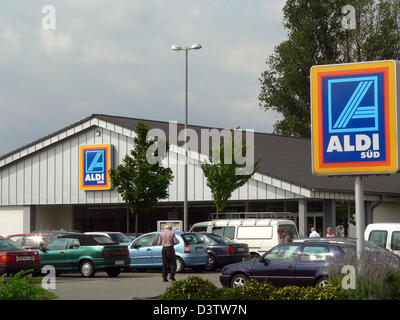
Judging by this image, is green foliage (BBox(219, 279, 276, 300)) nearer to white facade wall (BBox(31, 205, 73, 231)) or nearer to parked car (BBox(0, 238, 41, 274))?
parked car (BBox(0, 238, 41, 274))

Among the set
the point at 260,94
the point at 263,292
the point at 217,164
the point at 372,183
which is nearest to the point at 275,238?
the point at 217,164

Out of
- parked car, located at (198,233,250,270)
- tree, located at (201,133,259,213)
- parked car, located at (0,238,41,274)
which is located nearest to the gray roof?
tree, located at (201,133,259,213)

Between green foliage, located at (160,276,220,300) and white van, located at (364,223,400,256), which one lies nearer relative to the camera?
green foliage, located at (160,276,220,300)

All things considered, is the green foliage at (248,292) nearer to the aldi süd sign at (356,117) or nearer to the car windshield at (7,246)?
the aldi süd sign at (356,117)

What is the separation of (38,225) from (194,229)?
18773 mm

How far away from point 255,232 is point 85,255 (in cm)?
904

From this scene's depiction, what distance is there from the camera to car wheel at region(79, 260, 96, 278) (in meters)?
27.0

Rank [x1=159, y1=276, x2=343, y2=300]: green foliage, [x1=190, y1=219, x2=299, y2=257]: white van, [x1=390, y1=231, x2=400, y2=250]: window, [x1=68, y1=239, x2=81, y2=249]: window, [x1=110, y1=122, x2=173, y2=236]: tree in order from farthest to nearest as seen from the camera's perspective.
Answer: [x1=110, y1=122, x2=173, y2=236]: tree < [x1=190, y1=219, x2=299, y2=257]: white van < [x1=68, y1=239, x2=81, y2=249]: window < [x1=390, y1=231, x2=400, y2=250]: window < [x1=159, y1=276, x2=343, y2=300]: green foliage

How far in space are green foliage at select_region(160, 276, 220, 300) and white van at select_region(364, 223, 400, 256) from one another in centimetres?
1036

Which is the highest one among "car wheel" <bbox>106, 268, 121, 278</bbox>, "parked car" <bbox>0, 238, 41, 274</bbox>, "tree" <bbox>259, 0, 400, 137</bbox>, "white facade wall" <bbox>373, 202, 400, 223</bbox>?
"tree" <bbox>259, 0, 400, 137</bbox>

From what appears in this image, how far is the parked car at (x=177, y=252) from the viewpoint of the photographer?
2917cm

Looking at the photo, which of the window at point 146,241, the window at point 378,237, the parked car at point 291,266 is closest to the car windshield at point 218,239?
the window at point 146,241

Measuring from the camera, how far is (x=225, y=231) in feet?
114

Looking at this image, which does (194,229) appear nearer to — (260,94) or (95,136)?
(95,136)
